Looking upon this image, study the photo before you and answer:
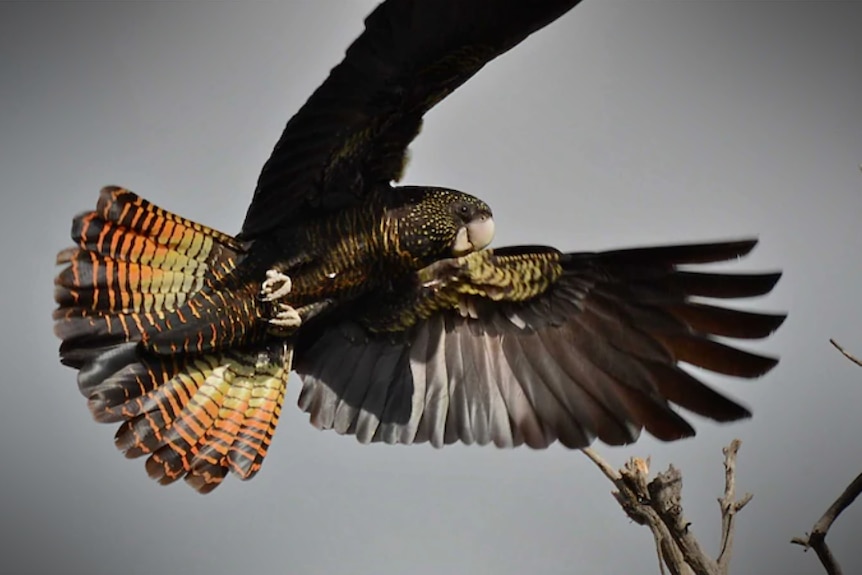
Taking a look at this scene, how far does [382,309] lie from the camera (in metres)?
4.16

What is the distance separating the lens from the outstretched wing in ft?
13.2

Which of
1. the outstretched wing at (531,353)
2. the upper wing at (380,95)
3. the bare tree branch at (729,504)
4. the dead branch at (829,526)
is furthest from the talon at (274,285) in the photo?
the dead branch at (829,526)

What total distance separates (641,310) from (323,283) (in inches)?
47.6

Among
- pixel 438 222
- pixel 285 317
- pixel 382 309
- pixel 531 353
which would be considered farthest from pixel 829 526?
pixel 285 317

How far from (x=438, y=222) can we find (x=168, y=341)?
3.40 ft

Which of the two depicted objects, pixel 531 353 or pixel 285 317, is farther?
pixel 531 353

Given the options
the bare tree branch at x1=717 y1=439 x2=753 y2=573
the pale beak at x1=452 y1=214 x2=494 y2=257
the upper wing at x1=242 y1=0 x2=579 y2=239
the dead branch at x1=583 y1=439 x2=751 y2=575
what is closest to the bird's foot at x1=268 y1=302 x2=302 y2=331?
the upper wing at x1=242 y1=0 x2=579 y2=239

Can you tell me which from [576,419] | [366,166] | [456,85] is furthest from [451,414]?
[456,85]

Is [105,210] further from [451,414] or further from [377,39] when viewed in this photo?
[451,414]

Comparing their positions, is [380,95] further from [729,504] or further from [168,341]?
[729,504]

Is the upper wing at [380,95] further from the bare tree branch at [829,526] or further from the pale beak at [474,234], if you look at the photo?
the bare tree branch at [829,526]

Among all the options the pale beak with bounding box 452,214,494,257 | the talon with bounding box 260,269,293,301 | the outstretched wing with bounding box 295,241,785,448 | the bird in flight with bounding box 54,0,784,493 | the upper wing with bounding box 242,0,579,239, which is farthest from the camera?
the outstretched wing with bounding box 295,241,785,448

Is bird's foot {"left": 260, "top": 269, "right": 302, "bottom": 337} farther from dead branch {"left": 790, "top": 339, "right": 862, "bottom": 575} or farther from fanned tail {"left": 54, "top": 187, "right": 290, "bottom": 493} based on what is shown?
dead branch {"left": 790, "top": 339, "right": 862, "bottom": 575}

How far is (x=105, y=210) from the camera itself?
3613mm
